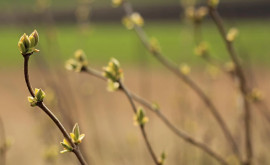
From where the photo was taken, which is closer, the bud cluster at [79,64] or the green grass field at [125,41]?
the bud cluster at [79,64]

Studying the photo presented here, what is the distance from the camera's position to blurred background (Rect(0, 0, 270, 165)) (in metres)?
1.69

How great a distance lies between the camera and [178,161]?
1595mm

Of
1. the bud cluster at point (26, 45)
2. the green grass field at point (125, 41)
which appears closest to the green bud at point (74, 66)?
the bud cluster at point (26, 45)

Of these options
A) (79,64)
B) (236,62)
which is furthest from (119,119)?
(79,64)

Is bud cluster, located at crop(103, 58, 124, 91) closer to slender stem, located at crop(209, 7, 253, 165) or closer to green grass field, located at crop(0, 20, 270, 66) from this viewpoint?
slender stem, located at crop(209, 7, 253, 165)

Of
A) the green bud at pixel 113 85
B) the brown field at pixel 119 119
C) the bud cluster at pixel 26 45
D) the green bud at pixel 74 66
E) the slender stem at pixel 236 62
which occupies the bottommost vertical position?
the bud cluster at pixel 26 45

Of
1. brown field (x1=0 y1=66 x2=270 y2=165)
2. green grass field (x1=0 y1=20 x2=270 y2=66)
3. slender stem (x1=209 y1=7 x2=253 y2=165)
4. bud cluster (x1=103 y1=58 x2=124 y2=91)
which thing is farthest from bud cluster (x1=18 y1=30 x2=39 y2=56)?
green grass field (x1=0 y1=20 x2=270 y2=66)

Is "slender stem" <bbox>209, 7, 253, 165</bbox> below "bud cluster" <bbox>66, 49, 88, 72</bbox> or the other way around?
the other way around

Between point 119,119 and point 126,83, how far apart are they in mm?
2022

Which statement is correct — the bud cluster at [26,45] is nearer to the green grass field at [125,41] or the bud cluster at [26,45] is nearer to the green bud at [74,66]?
the green bud at [74,66]

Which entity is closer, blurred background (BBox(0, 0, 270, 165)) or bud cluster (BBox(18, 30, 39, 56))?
bud cluster (BBox(18, 30, 39, 56))

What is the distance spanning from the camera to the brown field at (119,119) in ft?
5.34

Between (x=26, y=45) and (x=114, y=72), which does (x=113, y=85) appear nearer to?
(x=114, y=72)

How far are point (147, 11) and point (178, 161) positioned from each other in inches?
451
